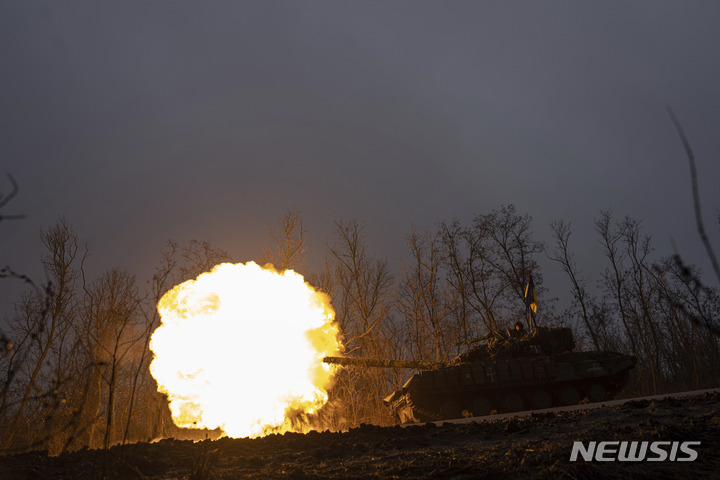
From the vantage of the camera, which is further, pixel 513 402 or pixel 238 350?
pixel 513 402

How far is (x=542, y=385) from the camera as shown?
21.4m

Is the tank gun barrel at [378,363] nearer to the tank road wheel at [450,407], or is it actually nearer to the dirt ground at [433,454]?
the tank road wheel at [450,407]

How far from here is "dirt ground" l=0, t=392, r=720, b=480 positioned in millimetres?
5375

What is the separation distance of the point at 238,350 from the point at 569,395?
632 inches

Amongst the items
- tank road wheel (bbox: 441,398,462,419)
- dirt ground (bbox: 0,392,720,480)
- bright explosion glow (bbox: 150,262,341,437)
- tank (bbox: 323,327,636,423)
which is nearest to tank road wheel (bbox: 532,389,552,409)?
tank (bbox: 323,327,636,423)

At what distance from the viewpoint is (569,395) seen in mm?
21406

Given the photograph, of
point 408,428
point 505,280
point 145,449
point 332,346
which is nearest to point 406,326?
point 505,280

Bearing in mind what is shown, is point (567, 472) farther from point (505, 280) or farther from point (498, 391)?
point (505, 280)

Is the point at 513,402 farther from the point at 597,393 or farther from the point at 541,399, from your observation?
the point at 597,393

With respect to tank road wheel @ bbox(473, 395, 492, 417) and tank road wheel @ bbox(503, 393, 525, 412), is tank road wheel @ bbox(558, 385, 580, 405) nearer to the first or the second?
tank road wheel @ bbox(503, 393, 525, 412)

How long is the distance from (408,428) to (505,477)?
15.9 ft

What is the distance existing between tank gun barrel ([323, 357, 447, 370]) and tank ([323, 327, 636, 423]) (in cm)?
22

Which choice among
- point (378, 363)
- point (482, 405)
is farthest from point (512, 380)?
point (378, 363)

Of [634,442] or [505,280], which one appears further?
[505,280]
